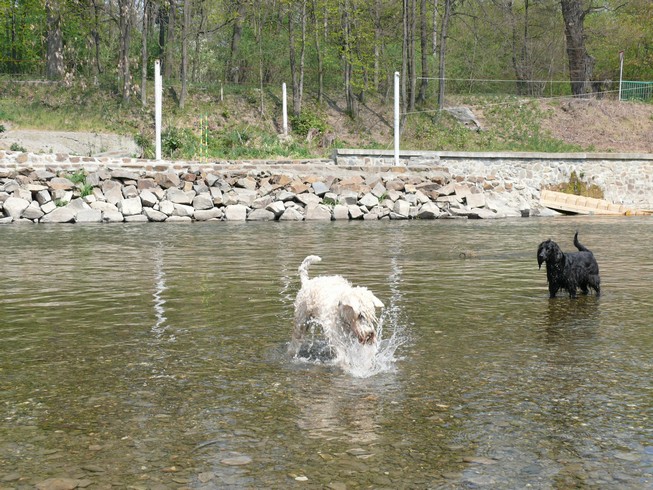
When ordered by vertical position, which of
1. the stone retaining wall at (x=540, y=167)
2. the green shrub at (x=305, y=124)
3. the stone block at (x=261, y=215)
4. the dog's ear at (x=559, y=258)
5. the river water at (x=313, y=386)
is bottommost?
the stone block at (x=261, y=215)

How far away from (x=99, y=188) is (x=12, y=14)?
820 inches

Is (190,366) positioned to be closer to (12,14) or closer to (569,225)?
(569,225)

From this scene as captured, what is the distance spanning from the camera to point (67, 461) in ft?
15.7

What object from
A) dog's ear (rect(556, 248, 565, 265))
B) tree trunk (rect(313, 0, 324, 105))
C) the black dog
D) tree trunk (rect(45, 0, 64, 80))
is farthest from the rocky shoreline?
dog's ear (rect(556, 248, 565, 265))

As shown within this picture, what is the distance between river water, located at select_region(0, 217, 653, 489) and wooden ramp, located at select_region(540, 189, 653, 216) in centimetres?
1742

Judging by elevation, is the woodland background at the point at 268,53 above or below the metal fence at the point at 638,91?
above

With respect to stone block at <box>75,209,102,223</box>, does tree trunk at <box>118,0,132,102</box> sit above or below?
above

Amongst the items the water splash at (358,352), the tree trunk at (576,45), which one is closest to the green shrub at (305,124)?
the tree trunk at (576,45)

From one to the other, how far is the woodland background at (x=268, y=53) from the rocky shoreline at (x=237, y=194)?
8.68 meters

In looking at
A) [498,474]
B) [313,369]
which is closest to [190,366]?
[313,369]

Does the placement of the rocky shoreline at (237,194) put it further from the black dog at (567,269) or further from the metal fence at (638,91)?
the metal fence at (638,91)

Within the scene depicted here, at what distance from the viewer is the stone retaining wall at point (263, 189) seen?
25391mm

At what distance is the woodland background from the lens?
3947 centimetres

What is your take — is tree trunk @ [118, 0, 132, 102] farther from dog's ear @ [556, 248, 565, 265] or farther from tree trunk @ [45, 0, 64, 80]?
dog's ear @ [556, 248, 565, 265]
